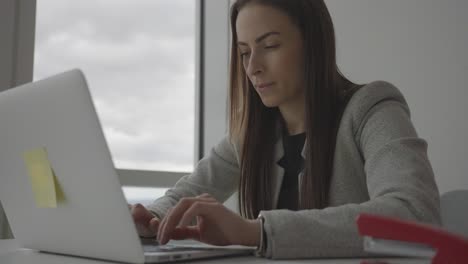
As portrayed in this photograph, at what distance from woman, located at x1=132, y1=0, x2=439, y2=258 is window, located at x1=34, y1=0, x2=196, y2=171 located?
0.74 m

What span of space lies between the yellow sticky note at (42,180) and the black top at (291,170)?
0.60m

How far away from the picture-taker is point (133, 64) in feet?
6.98

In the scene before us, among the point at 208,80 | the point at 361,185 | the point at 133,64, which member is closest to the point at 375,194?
the point at 361,185

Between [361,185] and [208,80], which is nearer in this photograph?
[361,185]

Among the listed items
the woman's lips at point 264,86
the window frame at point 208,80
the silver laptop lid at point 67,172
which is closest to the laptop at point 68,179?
the silver laptop lid at point 67,172

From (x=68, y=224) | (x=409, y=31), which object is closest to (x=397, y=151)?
(x=68, y=224)

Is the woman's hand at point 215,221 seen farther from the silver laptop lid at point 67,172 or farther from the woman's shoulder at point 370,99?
the woman's shoulder at point 370,99

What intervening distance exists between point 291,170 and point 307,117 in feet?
0.52

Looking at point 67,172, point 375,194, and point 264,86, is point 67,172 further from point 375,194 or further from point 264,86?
point 264,86

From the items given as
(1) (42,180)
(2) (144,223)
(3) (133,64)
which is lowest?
(2) (144,223)

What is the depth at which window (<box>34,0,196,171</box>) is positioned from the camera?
6.23ft

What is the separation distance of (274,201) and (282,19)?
16.4 inches

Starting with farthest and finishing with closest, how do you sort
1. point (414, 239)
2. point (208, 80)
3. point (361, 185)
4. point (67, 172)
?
point (208, 80) < point (361, 185) < point (67, 172) < point (414, 239)

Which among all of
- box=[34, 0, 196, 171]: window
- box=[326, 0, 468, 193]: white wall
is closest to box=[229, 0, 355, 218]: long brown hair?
box=[326, 0, 468, 193]: white wall
